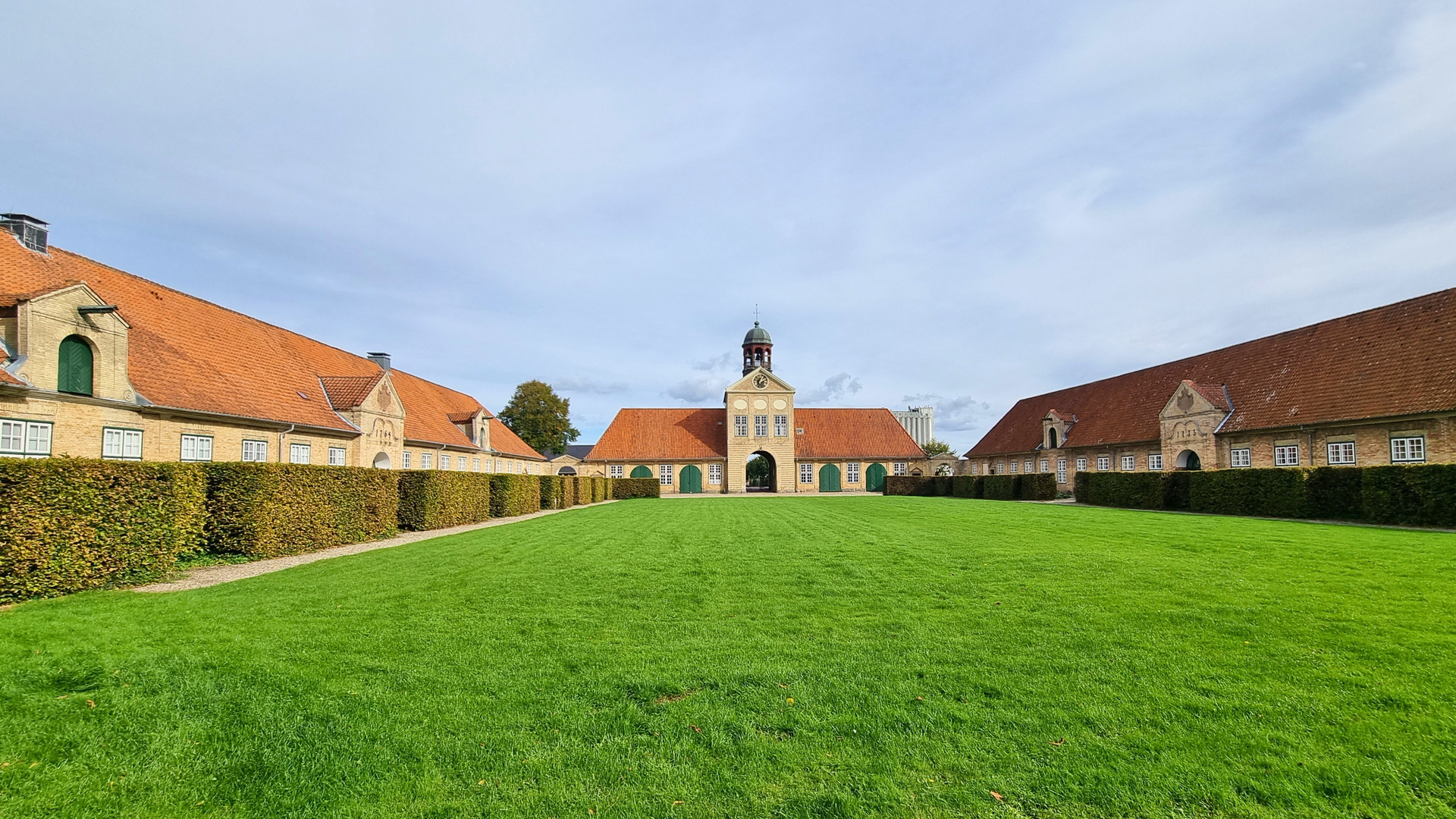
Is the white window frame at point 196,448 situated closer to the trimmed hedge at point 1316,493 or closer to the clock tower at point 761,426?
the trimmed hedge at point 1316,493

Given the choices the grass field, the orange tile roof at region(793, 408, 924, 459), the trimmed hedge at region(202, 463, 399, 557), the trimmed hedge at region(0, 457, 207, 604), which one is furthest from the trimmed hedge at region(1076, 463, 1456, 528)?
the orange tile roof at region(793, 408, 924, 459)

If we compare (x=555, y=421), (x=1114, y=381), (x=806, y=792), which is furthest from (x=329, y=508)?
(x=555, y=421)

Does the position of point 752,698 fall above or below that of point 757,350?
below

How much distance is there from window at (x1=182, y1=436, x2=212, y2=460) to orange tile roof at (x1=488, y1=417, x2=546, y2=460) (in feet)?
73.0

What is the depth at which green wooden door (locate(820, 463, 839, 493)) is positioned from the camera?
172 feet

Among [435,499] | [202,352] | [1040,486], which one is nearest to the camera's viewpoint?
[435,499]

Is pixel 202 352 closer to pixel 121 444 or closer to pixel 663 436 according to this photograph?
pixel 121 444

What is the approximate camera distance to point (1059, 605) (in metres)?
7.12

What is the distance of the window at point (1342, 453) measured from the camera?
932 inches

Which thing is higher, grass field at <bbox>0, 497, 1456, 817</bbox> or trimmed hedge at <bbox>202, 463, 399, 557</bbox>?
trimmed hedge at <bbox>202, 463, 399, 557</bbox>

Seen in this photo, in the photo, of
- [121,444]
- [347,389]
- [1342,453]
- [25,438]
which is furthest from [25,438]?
[1342,453]

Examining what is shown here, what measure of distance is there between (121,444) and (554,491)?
15.7 meters

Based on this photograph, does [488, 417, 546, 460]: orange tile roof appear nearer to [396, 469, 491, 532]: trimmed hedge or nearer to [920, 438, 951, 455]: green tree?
[396, 469, 491, 532]: trimmed hedge

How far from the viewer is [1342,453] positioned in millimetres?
24031
